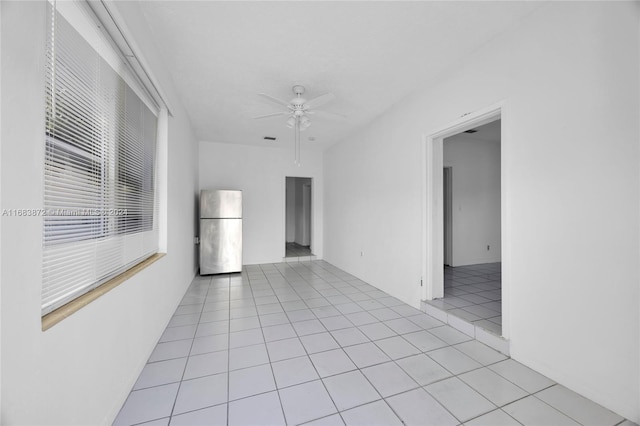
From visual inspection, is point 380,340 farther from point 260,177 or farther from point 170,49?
point 260,177

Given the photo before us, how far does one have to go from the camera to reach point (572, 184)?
5.74 ft

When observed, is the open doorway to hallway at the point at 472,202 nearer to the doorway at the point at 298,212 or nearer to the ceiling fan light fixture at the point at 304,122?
the ceiling fan light fixture at the point at 304,122

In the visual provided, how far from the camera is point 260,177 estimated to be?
5867 millimetres

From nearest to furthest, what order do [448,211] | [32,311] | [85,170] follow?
[32,311]
[85,170]
[448,211]

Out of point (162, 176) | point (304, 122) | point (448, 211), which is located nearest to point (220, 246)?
point (162, 176)

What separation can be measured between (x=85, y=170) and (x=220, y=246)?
143 inches

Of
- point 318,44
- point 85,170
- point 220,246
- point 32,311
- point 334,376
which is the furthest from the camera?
point 220,246

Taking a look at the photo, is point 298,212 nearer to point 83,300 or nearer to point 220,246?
point 220,246

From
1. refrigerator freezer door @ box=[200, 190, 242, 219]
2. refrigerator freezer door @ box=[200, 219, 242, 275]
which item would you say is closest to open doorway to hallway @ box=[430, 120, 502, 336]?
refrigerator freezer door @ box=[200, 219, 242, 275]

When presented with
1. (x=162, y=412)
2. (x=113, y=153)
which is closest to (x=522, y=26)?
(x=113, y=153)

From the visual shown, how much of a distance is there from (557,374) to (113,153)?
338 centimetres

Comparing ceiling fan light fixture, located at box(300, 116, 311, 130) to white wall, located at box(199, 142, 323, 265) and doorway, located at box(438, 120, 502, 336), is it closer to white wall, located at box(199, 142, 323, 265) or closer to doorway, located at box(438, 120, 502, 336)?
white wall, located at box(199, 142, 323, 265)

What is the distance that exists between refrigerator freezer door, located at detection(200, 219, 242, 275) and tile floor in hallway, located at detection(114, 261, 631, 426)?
166cm

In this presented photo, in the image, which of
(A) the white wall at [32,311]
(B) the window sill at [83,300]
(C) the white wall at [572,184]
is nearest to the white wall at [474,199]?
(C) the white wall at [572,184]
